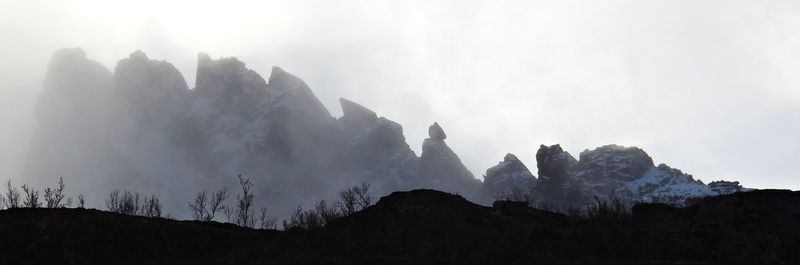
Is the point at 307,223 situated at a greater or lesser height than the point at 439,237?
greater

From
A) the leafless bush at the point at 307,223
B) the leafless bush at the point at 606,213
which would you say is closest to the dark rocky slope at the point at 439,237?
the leafless bush at the point at 606,213

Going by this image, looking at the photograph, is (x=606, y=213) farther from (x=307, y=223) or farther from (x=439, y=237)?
(x=307, y=223)

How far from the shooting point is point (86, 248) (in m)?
49.4

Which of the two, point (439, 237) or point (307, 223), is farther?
point (307, 223)

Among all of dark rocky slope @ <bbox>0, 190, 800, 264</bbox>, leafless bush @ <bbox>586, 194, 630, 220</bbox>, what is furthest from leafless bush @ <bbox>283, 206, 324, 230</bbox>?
leafless bush @ <bbox>586, 194, 630, 220</bbox>

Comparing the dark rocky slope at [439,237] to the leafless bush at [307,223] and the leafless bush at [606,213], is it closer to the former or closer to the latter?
the leafless bush at [606,213]

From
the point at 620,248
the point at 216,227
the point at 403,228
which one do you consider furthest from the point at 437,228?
the point at 216,227

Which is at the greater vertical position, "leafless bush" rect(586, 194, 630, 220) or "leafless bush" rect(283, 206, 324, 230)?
"leafless bush" rect(283, 206, 324, 230)

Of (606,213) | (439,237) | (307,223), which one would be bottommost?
(439,237)

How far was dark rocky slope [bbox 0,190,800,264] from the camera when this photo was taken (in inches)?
1826

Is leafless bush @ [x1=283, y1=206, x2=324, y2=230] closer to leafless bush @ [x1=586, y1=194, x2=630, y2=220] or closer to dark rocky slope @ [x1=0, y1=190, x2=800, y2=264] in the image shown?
dark rocky slope @ [x1=0, y1=190, x2=800, y2=264]

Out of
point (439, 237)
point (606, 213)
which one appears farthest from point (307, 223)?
point (439, 237)

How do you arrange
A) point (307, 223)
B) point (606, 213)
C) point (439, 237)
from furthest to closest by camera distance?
point (307, 223) < point (606, 213) < point (439, 237)

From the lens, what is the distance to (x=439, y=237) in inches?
1976
